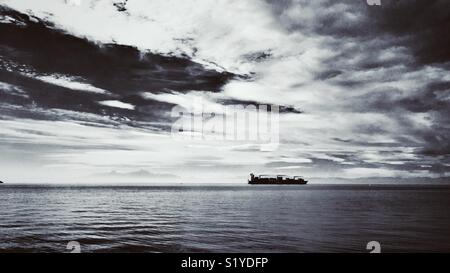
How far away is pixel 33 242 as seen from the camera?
1975cm

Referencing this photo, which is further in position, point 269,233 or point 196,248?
point 269,233

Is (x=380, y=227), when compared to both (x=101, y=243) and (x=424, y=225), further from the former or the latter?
(x=101, y=243)
